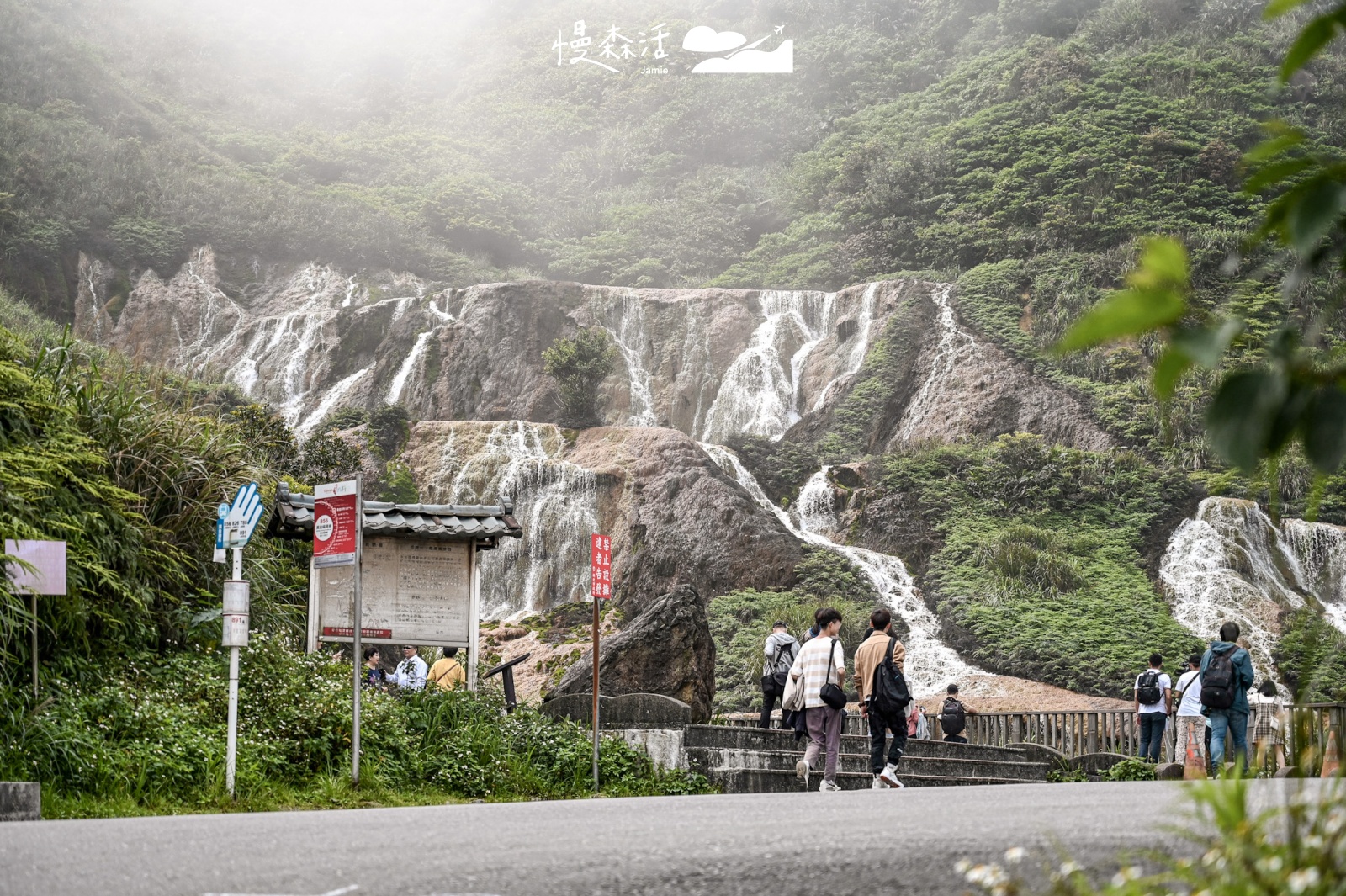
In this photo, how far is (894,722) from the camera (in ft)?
35.8

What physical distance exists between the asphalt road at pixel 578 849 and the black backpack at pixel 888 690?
4.07 meters

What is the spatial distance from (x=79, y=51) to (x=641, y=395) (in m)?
29.2

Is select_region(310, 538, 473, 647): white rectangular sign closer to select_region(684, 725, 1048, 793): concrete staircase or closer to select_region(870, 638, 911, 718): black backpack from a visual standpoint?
select_region(684, 725, 1048, 793): concrete staircase

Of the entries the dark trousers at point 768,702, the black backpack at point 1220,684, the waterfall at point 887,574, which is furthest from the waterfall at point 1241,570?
the black backpack at point 1220,684

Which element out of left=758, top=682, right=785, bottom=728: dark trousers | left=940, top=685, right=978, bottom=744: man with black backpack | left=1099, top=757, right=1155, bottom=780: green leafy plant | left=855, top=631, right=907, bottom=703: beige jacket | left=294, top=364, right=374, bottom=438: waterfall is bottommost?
left=1099, top=757, right=1155, bottom=780: green leafy plant

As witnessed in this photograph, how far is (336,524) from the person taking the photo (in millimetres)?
10648

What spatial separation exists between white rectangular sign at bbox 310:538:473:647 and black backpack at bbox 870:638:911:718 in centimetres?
430

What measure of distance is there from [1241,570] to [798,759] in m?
22.3

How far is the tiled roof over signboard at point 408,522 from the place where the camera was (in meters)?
12.6

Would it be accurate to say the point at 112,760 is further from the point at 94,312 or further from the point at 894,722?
the point at 94,312

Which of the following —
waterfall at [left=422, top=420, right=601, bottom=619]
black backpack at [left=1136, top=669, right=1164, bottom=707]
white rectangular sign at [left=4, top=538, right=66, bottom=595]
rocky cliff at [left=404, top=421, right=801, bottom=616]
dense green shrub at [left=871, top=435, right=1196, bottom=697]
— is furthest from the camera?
waterfall at [left=422, top=420, right=601, bottom=619]

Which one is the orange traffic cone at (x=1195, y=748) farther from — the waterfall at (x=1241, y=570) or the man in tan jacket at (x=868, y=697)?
the waterfall at (x=1241, y=570)

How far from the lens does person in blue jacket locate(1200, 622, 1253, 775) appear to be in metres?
11.6

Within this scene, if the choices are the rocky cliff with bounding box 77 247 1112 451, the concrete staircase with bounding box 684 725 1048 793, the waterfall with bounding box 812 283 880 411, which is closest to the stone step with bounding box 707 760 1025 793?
the concrete staircase with bounding box 684 725 1048 793
